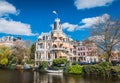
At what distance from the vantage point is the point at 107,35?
5175 centimetres

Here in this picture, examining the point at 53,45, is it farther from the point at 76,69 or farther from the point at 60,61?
the point at 76,69

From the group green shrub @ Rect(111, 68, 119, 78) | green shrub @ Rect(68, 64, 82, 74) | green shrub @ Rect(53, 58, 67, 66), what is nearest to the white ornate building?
green shrub @ Rect(53, 58, 67, 66)

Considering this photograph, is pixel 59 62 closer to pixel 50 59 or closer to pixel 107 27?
pixel 50 59

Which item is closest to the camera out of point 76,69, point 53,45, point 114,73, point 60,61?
point 114,73

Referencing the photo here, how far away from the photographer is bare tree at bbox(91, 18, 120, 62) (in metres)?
51.4

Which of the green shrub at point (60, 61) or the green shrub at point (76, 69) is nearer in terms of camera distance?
the green shrub at point (76, 69)

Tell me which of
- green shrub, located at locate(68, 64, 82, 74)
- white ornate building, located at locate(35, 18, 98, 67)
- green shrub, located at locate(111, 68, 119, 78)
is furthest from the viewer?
white ornate building, located at locate(35, 18, 98, 67)

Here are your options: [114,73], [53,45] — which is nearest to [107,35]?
[114,73]

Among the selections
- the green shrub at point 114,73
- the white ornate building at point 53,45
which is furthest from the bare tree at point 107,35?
the white ornate building at point 53,45

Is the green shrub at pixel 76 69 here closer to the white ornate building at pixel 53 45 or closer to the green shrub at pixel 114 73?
the green shrub at pixel 114 73

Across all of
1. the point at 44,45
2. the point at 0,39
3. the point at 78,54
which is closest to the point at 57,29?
the point at 44,45

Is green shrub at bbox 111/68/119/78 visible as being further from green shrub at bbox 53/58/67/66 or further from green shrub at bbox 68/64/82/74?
green shrub at bbox 53/58/67/66

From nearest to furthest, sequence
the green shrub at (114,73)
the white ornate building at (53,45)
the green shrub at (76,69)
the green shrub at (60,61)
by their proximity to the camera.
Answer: the green shrub at (114,73)
the green shrub at (76,69)
the green shrub at (60,61)
the white ornate building at (53,45)

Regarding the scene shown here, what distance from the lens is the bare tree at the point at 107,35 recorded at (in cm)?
5141
